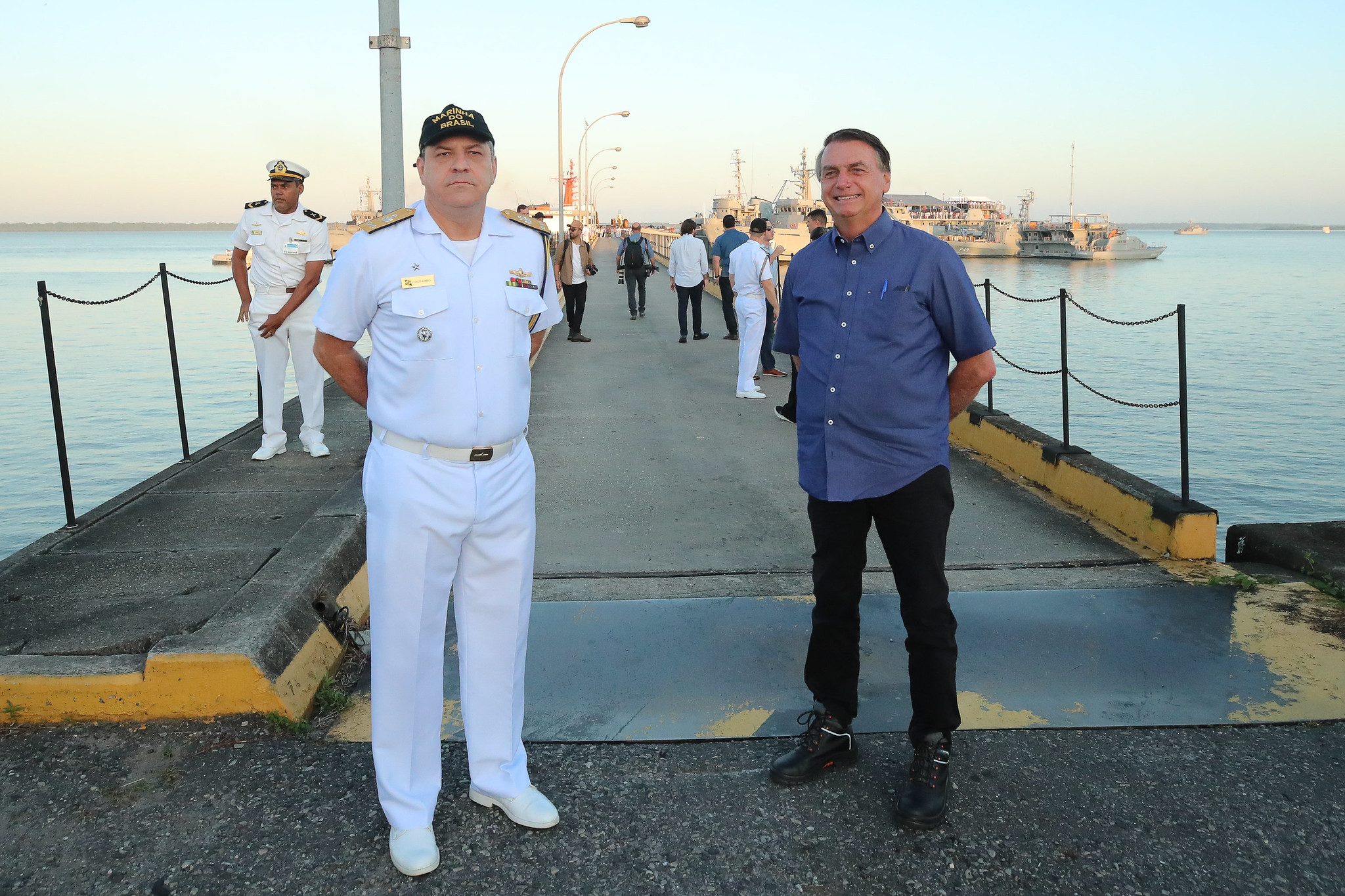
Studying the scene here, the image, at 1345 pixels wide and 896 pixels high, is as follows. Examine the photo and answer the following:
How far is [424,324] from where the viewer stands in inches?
110

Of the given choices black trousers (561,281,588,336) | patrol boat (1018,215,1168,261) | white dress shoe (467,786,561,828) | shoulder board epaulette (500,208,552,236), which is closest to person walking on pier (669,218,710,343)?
black trousers (561,281,588,336)

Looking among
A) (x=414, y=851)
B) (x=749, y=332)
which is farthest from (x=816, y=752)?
(x=749, y=332)

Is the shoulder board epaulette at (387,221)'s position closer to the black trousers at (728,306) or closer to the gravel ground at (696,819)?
the gravel ground at (696,819)

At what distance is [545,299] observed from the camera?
319 cm

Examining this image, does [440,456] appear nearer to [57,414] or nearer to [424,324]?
[424,324]

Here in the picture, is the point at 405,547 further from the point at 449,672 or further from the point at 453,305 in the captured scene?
the point at 449,672

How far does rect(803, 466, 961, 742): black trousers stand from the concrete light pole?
183 inches

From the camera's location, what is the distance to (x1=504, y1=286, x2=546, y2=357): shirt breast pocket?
2922 millimetres

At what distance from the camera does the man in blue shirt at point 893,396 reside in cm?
313

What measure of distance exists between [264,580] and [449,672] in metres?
0.85

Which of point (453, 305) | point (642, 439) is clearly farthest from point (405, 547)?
point (642, 439)

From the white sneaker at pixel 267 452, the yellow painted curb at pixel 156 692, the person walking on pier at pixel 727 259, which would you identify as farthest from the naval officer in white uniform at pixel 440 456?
the person walking on pier at pixel 727 259

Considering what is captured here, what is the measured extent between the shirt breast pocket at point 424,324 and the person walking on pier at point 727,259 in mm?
9907

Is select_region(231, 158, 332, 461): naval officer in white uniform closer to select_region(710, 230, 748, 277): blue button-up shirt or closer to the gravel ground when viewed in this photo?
the gravel ground
